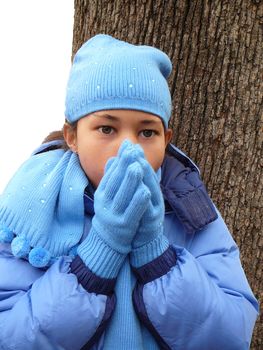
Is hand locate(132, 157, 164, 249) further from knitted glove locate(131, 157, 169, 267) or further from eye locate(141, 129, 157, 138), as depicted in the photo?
eye locate(141, 129, 157, 138)

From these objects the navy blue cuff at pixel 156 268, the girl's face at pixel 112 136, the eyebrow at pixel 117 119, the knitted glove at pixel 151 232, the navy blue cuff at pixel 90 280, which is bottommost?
the navy blue cuff at pixel 90 280

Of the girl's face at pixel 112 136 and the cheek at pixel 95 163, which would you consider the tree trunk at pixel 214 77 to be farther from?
the cheek at pixel 95 163

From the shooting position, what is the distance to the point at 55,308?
1.73 meters

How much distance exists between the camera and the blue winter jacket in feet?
5.73

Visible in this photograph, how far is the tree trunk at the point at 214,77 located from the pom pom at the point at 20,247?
1114mm

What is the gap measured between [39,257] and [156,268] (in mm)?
371

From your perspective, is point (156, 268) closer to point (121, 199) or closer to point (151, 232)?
point (151, 232)

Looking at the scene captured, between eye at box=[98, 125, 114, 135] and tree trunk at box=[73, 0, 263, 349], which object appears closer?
eye at box=[98, 125, 114, 135]

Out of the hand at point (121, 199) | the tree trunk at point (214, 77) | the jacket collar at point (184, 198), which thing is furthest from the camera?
the tree trunk at point (214, 77)

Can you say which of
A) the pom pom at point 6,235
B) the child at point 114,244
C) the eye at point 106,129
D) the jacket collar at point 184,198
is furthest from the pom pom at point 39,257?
the eye at point 106,129

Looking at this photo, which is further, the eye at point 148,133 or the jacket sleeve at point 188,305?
the eye at point 148,133

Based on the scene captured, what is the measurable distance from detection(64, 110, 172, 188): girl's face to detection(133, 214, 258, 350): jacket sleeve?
1.12ft

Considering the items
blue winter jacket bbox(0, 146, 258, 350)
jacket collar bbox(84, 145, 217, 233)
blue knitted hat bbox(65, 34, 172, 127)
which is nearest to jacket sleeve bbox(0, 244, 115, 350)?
blue winter jacket bbox(0, 146, 258, 350)

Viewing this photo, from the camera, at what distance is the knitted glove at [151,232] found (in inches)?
69.5
